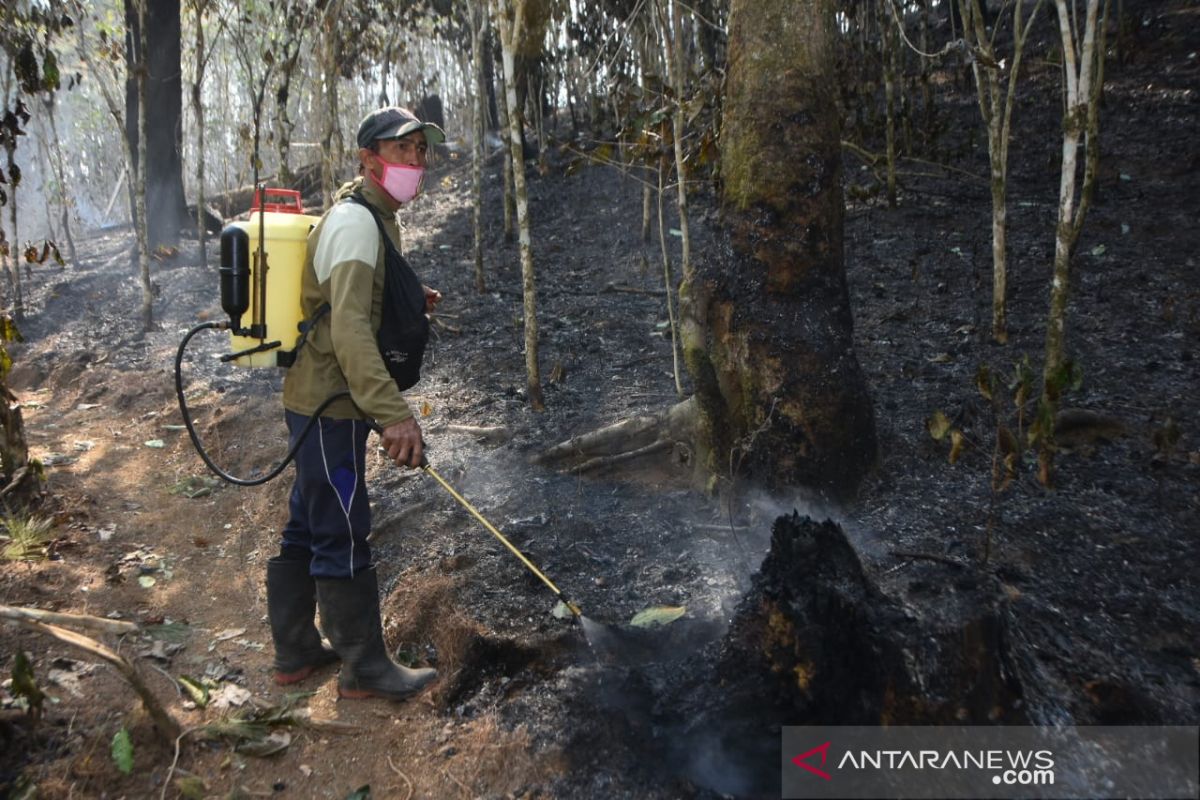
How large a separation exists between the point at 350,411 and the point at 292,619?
1.07 metres

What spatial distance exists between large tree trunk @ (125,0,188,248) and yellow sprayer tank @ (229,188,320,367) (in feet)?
36.5

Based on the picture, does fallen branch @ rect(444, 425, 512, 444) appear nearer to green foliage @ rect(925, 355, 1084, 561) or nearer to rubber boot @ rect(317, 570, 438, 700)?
rubber boot @ rect(317, 570, 438, 700)

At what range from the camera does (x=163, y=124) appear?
13.7 m

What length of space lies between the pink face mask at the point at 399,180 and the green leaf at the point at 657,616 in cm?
205

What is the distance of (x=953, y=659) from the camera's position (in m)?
2.80

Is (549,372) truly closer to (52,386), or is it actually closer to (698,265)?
(698,265)

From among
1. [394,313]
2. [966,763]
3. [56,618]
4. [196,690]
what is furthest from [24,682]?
[966,763]

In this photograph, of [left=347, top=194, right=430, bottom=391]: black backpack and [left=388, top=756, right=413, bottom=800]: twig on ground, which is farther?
[left=347, top=194, right=430, bottom=391]: black backpack

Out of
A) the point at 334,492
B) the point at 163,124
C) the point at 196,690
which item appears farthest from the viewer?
the point at 163,124

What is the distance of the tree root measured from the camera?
5.25m

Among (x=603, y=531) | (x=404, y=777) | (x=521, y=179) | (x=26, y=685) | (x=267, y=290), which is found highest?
(x=521, y=179)

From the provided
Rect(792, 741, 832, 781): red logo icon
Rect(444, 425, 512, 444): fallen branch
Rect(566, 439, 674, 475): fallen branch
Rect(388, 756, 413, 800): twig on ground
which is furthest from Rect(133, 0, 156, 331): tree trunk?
Rect(792, 741, 832, 781): red logo icon

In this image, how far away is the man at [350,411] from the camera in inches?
130

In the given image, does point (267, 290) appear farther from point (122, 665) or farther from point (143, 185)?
point (143, 185)
